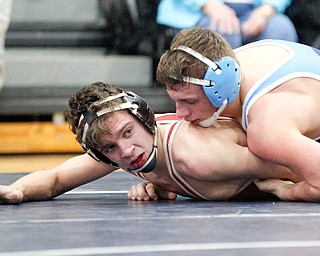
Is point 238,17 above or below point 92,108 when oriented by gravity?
below

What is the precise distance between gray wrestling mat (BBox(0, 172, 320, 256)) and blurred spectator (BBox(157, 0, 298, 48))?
183 centimetres

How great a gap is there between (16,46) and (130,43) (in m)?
0.73

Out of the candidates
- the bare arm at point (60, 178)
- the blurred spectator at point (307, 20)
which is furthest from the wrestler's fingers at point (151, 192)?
the blurred spectator at point (307, 20)

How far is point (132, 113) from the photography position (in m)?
2.73

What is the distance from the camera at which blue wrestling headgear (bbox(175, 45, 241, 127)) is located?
2.72m

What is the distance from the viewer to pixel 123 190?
132 inches

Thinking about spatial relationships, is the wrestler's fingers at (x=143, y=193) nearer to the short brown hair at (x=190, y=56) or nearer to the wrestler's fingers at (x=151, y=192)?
the wrestler's fingers at (x=151, y=192)

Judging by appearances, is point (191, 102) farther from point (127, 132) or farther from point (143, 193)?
point (143, 193)

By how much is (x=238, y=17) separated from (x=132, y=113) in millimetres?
2206

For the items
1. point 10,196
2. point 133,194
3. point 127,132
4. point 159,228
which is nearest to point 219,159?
point 127,132

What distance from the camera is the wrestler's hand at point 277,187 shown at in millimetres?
2828

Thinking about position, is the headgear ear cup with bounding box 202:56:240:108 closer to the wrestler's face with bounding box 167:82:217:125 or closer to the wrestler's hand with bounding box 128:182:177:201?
the wrestler's face with bounding box 167:82:217:125

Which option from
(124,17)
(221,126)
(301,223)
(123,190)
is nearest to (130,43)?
(124,17)

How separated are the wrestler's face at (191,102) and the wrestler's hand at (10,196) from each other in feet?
1.83
